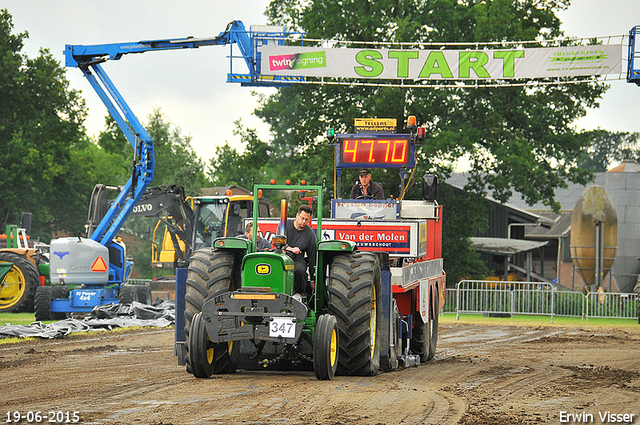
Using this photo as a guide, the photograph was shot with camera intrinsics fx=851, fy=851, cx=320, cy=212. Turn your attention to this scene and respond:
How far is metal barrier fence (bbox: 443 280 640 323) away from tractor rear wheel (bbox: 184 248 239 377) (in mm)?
17751

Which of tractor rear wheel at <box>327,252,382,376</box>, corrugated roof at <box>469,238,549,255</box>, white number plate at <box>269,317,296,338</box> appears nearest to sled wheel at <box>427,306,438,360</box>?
tractor rear wheel at <box>327,252,382,376</box>

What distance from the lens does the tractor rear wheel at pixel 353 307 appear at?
9.66 m

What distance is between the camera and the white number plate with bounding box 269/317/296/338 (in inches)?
355

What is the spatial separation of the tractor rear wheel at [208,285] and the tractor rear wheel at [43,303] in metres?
11.6

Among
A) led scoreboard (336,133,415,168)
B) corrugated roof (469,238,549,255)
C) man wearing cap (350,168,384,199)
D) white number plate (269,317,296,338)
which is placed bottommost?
white number plate (269,317,296,338)

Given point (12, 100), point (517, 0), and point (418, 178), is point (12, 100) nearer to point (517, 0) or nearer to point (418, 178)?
point (418, 178)

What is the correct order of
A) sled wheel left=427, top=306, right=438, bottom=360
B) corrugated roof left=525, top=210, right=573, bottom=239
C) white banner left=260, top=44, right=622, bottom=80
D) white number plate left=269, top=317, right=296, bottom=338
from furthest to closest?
corrugated roof left=525, top=210, right=573, bottom=239 → white banner left=260, top=44, right=622, bottom=80 → sled wheel left=427, top=306, right=438, bottom=360 → white number plate left=269, top=317, right=296, bottom=338

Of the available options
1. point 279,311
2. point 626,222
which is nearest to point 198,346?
point 279,311

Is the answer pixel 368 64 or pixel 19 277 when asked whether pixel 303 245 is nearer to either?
pixel 19 277

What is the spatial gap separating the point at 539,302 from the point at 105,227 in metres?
13.7

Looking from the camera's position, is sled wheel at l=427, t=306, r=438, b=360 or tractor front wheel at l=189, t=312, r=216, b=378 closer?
tractor front wheel at l=189, t=312, r=216, b=378

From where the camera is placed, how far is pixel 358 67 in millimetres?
24891

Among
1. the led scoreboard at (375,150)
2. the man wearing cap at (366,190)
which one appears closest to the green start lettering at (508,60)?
the led scoreboard at (375,150)

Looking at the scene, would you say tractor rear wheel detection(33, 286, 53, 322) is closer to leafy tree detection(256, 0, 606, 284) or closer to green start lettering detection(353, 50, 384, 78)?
green start lettering detection(353, 50, 384, 78)
